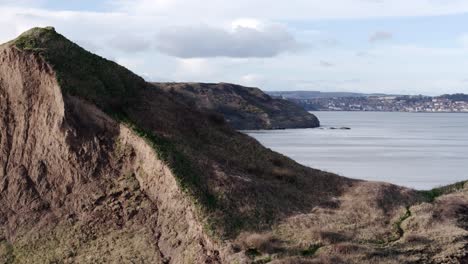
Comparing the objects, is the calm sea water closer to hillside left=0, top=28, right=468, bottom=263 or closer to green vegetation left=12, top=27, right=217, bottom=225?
hillside left=0, top=28, right=468, bottom=263

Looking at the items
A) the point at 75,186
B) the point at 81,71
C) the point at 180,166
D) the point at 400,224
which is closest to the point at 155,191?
the point at 180,166

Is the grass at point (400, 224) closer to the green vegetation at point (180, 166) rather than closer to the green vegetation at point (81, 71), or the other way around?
the green vegetation at point (180, 166)

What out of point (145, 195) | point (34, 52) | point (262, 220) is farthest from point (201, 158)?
point (34, 52)

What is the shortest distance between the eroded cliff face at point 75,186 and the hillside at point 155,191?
0.06 m

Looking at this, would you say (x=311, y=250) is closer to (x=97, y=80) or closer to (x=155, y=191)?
(x=155, y=191)

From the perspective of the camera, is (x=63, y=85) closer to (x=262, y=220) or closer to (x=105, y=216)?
(x=105, y=216)

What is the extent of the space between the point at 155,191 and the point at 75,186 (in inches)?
165

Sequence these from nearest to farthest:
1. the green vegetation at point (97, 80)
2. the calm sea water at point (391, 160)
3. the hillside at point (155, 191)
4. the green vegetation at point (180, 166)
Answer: the hillside at point (155, 191) → the green vegetation at point (180, 166) → the green vegetation at point (97, 80) → the calm sea water at point (391, 160)

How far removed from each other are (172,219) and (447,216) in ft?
39.3

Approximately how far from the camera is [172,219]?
99.9 feet

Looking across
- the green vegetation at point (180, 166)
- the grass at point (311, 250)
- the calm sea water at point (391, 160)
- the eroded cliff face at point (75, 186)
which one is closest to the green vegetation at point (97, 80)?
the green vegetation at point (180, 166)

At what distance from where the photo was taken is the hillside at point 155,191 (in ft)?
94.0

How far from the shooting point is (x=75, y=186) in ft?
111

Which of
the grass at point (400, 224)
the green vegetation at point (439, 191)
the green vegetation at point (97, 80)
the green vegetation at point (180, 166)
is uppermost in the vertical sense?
the green vegetation at point (97, 80)
